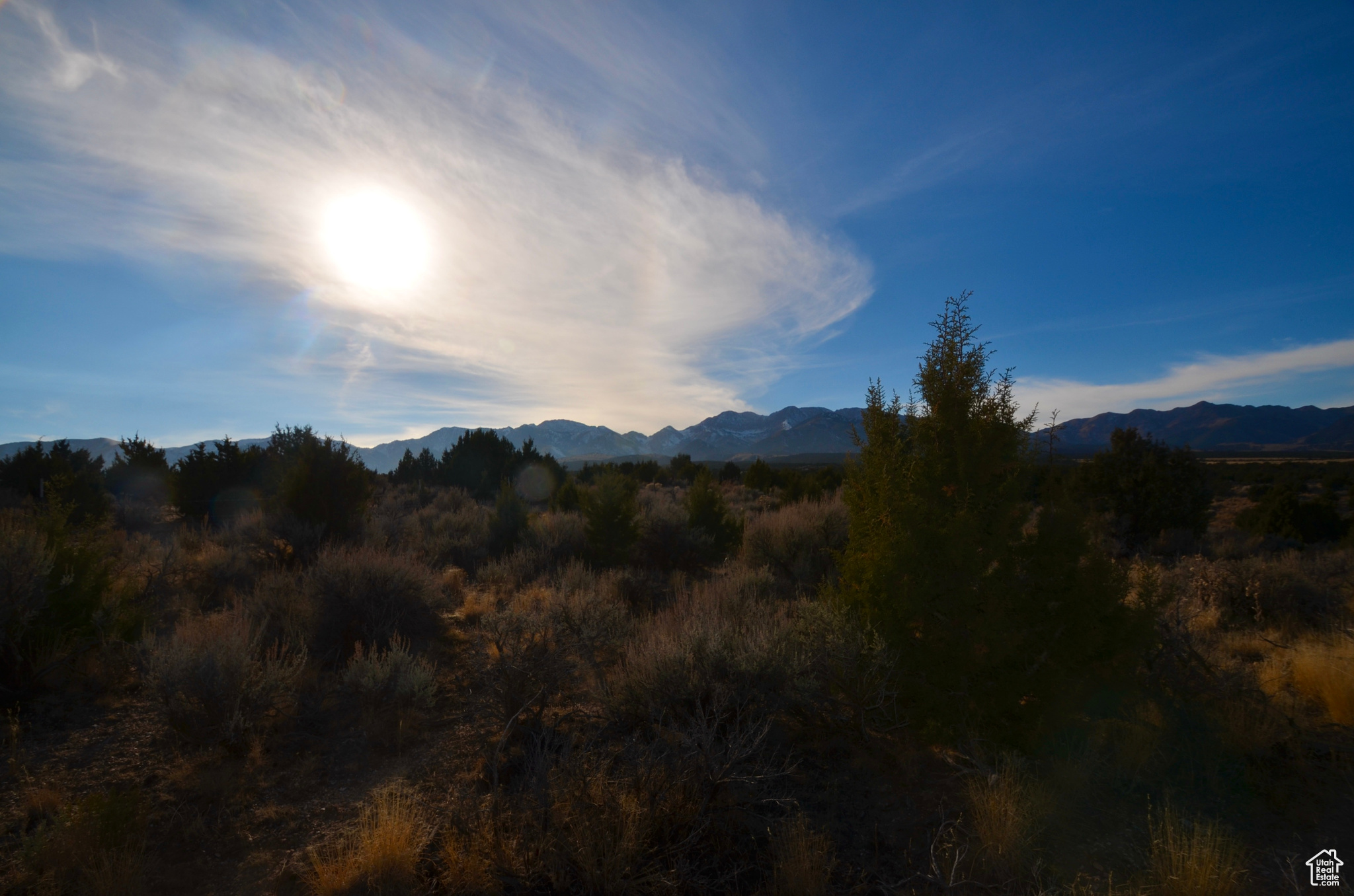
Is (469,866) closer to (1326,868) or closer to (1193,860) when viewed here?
(1193,860)

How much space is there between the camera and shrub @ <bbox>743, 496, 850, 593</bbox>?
10.4 m

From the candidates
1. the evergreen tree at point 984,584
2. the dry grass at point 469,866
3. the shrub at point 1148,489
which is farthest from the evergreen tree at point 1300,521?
the dry grass at point 469,866

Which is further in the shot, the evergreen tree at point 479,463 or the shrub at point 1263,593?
the evergreen tree at point 479,463

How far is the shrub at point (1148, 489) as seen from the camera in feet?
44.7

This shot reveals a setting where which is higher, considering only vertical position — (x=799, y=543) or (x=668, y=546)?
(x=799, y=543)

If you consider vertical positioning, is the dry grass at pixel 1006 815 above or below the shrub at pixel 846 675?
below

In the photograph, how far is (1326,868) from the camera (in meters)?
3.18

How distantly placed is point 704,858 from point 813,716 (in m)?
1.93

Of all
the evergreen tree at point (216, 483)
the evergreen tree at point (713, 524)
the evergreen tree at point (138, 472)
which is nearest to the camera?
the evergreen tree at point (713, 524)

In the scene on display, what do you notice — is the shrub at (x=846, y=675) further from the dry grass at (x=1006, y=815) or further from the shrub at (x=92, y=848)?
the shrub at (x=92, y=848)

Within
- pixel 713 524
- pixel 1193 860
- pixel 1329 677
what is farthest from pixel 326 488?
pixel 1329 677

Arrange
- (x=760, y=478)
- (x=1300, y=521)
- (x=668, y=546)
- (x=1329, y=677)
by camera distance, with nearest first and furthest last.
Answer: (x=1329, y=677) → (x=668, y=546) → (x=1300, y=521) → (x=760, y=478)

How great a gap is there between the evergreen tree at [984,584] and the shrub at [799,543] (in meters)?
5.53

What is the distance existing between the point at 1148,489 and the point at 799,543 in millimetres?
9423
